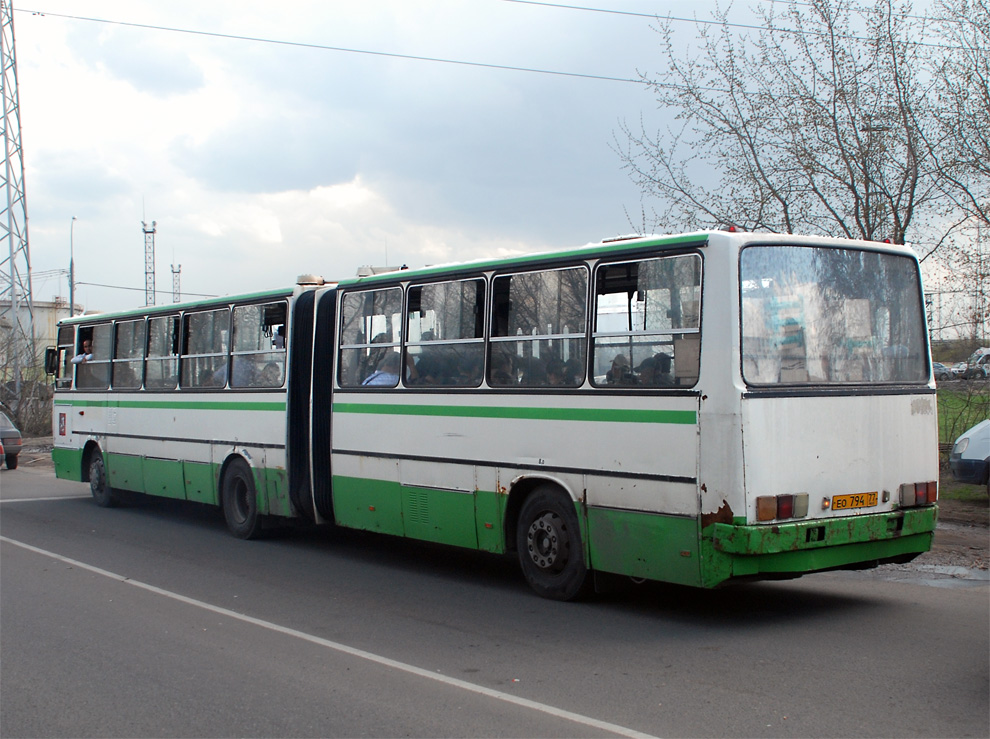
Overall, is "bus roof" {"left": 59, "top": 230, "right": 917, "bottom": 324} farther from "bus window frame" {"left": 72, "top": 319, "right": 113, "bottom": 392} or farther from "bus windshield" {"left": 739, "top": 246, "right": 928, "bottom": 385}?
"bus window frame" {"left": 72, "top": 319, "right": 113, "bottom": 392}

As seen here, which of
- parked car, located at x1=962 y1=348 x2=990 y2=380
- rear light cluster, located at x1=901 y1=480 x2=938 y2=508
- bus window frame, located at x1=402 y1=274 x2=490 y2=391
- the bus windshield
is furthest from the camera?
parked car, located at x1=962 y1=348 x2=990 y2=380

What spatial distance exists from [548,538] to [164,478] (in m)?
7.91

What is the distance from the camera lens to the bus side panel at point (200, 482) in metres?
13.5

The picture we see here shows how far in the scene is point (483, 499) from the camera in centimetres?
927

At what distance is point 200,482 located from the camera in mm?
13789

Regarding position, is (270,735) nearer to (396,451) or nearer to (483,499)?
(483,499)

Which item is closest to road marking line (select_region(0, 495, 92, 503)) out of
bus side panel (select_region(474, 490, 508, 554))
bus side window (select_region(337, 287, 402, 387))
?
bus side window (select_region(337, 287, 402, 387))

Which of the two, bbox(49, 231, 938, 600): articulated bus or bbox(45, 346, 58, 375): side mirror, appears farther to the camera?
bbox(45, 346, 58, 375): side mirror

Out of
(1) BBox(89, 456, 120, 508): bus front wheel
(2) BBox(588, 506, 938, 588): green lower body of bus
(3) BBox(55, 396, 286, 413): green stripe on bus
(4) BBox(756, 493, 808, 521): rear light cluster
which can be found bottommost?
(1) BBox(89, 456, 120, 508): bus front wheel

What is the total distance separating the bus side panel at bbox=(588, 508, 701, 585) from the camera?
740 cm

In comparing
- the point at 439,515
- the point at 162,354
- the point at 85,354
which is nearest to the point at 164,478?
the point at 162,354

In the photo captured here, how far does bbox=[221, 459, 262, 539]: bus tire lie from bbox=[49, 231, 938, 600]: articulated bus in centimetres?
125

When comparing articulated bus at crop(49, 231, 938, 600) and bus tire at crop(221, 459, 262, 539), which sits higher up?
articulated bus at crop(49, 231, 938, 600)

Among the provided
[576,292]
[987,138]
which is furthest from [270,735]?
[987,138]
